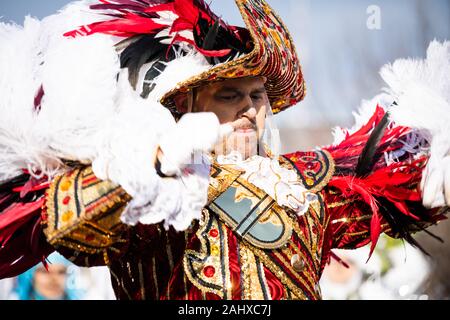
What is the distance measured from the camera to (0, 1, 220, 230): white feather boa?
1563 millimetres

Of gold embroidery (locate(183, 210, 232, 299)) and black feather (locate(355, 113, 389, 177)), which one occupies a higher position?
black feather (locate(355, 113, 389, 177))

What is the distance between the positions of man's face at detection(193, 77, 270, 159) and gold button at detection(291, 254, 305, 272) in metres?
0.43

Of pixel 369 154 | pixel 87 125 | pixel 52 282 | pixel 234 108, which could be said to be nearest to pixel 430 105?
pixel 369 154

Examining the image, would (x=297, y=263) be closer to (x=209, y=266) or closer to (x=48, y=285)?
(x=209, y=266)

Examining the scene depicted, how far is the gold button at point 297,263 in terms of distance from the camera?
6.89ft

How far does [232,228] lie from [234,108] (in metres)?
0.46

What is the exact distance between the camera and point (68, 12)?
1928 millimetres

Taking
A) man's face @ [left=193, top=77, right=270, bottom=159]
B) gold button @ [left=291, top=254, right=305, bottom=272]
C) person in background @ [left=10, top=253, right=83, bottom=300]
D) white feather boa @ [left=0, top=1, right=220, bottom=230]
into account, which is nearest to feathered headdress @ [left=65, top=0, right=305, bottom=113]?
man's face @ [left=193, top=77, right=270, bottom=159]

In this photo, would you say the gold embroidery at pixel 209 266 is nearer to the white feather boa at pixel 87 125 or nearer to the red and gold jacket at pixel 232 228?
the red and gold jacket at pixel 232 228

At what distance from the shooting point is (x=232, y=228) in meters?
2.06

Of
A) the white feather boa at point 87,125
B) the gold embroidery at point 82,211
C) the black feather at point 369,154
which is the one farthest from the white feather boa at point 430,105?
the gold embroidery at point 82,211

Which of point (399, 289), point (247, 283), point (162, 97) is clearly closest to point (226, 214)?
point (247, 283)

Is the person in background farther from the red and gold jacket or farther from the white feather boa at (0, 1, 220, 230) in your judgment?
the white feather boa at (0, 1, 220, 230)

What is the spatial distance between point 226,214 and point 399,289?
3.36 m
